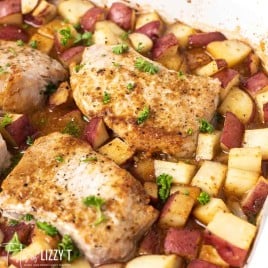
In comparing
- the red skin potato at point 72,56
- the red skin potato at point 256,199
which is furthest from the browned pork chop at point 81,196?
the red skin potato at point 72,56

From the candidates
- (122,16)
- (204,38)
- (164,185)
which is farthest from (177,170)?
(122,16)

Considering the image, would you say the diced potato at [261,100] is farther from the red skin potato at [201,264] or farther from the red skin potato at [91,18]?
the red skin potato at [91,18]

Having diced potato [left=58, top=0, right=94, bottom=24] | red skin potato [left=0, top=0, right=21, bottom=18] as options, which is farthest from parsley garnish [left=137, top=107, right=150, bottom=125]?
red skin potato [left=0, top=0, right=21, bottom=18]

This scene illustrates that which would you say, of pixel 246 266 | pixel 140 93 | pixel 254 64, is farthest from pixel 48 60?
pixel 246 266

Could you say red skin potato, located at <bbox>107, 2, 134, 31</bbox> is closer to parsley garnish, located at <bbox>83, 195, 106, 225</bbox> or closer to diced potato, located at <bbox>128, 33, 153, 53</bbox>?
diced potato, located at <bbox>128, 33, 153, 53</bbox>

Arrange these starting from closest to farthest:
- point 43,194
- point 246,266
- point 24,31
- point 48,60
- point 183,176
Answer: point 246,266 < point 43,194 < point 183,176 < point 48,60 < point 24,31

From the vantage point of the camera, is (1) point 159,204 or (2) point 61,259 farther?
(1) point 159,204

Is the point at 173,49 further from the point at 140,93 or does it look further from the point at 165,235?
the point at 165,235
